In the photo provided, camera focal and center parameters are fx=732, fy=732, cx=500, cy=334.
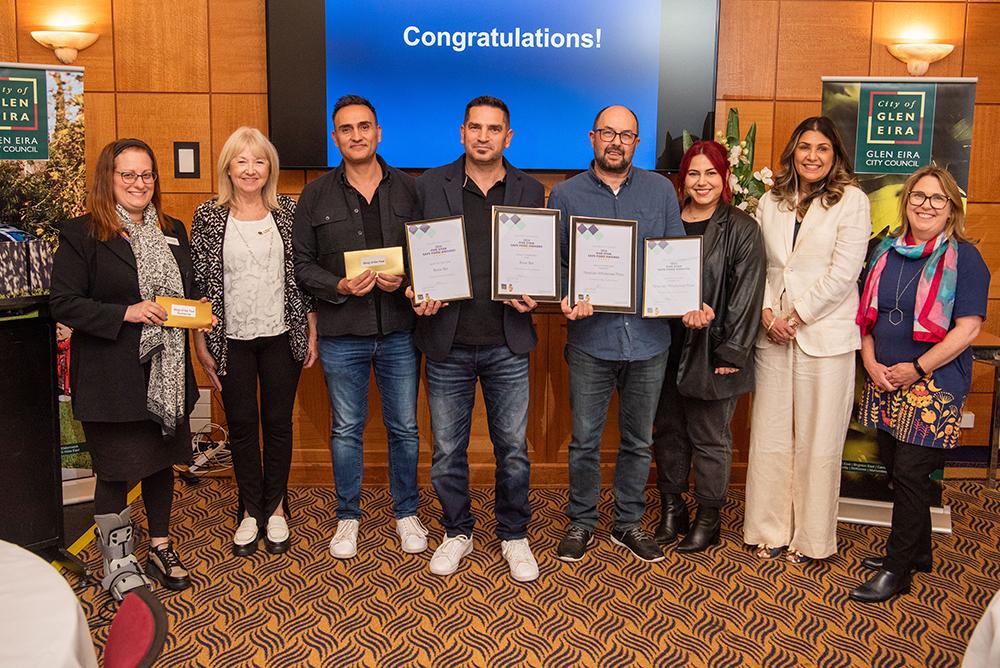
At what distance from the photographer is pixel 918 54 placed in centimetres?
391

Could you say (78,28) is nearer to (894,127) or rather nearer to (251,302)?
(251,302)

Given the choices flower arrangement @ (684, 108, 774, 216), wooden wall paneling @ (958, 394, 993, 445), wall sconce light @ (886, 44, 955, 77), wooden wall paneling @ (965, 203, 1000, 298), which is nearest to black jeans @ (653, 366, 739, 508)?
flower arrangement @ (684, 108, 774, 216)

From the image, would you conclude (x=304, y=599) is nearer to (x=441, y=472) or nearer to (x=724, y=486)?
(x=441, y=472)

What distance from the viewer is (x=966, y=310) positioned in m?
2.71

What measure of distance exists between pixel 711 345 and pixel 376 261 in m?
1.39

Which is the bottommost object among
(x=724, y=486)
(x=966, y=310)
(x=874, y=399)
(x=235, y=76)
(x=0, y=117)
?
(x=724, y=486)

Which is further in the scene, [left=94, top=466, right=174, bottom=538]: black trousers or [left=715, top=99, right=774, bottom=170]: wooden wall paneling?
[left=715, top=99, right=774, bottom=170]: wooden wall paneling

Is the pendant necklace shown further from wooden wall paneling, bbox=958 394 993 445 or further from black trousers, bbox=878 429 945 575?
wooden wall paneling, bbox=958 394 993 445

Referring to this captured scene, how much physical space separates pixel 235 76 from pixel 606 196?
2262mm

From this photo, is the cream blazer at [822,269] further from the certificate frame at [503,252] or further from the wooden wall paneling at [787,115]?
the wooden wall paneling at [787,115]

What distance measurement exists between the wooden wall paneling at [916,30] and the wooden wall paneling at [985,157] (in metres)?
0.26

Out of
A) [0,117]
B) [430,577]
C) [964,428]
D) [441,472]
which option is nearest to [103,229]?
[0,117]

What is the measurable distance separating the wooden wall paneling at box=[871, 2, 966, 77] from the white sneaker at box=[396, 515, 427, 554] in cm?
339

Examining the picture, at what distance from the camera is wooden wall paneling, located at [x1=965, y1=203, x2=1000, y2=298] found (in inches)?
163
